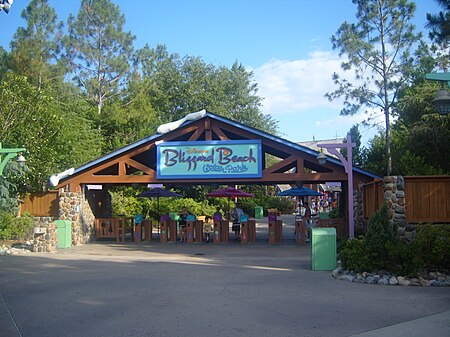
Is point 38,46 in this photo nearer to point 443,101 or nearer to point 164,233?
point 164,233

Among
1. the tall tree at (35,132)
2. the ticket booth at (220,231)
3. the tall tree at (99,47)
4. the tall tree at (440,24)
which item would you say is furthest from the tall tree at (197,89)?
the tall tree at (440,24)

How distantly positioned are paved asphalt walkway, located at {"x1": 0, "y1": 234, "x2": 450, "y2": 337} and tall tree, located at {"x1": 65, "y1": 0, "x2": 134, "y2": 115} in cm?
2637

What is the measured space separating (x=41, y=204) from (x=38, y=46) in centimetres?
1875

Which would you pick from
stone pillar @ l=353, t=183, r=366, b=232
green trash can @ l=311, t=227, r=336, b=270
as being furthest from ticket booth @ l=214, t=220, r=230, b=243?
green trash can @ l=311, t=227, r=336, b=270

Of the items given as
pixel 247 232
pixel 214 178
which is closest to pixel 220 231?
pixel 247 232

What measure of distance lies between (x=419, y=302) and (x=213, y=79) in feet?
120

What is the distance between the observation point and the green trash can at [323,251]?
11523 millimetres

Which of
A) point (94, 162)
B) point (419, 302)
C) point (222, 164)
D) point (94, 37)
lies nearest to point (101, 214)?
point (94, 162)

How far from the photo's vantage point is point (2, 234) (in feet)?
58.9

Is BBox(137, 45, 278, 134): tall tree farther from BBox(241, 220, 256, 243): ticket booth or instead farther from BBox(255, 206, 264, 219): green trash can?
BBox(241, 220, 256, 243): ticket booth

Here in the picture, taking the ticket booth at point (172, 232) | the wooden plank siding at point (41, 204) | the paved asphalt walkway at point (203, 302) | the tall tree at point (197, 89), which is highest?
the tall tree at point (197, 89)

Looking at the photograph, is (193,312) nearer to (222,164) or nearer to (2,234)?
(222,164)

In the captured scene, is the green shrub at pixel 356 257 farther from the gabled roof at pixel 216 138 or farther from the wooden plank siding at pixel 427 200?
the gabled roof at pixel 216 138

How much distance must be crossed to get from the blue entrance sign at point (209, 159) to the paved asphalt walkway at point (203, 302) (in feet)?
18.1
